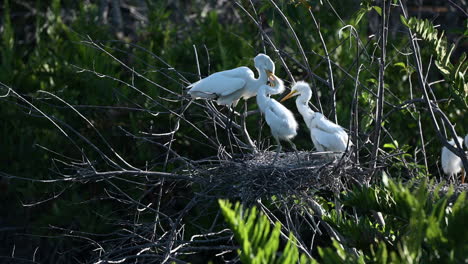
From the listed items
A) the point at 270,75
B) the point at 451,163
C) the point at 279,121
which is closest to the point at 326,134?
the point at 279,121

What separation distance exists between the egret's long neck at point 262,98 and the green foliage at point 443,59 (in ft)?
3.23

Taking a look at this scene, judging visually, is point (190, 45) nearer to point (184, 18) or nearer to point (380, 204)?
point (184, 18)

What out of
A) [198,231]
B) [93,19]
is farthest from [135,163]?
[93,19]

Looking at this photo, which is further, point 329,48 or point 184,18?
point 184,18

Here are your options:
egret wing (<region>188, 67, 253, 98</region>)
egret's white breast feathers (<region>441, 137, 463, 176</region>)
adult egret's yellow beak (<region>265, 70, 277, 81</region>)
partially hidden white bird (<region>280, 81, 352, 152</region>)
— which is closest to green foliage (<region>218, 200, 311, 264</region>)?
partially hidden white bird (<region>280, 81, 352, 152</region>)

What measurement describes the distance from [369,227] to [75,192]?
425 cm

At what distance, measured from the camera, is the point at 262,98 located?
5.11 m

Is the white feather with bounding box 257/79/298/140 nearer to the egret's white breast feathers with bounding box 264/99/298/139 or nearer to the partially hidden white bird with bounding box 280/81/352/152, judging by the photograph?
the egret's white breast feathers with bounding box 264/99/298/139

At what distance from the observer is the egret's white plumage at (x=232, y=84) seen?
212 inches

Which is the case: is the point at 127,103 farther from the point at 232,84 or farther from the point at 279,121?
the point at 279,121

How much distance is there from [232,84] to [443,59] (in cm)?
139

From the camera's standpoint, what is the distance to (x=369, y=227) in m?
4.11

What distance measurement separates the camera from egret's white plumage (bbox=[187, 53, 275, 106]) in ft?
17.6

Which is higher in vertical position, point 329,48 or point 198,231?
point 329,48
